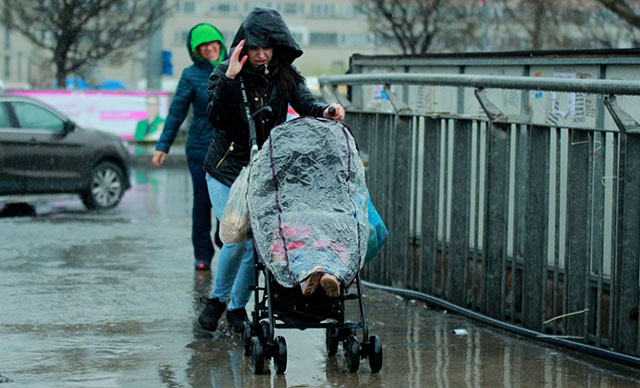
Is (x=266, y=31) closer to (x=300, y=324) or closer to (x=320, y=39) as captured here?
(x=300, y=324)

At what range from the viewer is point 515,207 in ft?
23.1

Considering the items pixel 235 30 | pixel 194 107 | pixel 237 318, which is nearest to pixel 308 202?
pixel 237 318

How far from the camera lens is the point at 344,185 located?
5887 millimetres

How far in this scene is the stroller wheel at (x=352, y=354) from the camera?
19.2 feet

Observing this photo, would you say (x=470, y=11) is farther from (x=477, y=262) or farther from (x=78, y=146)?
(x=477, y=262)

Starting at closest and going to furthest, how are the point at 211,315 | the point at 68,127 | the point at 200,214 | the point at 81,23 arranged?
the point at 211,315 < the point at 200,214 < the point at 68,127 < the point at 81,23

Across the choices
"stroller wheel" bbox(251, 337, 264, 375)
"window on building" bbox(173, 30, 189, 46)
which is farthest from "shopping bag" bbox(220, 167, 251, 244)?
"window on building" bbox(173, 30, 189, 46)

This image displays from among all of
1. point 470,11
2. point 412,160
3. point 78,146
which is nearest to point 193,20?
point 470,11

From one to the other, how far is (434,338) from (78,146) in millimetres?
9191

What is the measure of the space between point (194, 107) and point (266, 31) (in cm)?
280

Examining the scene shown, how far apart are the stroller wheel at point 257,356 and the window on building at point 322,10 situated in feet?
274

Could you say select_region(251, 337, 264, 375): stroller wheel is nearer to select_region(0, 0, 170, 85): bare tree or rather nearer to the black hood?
the black hood

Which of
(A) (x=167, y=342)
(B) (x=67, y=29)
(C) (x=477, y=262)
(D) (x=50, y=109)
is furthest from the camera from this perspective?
(B) (x=67, y=29)

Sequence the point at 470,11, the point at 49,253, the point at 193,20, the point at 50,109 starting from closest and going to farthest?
the point at 49,253
the point at 50,109
the point at 470,11
the point at 193,20
